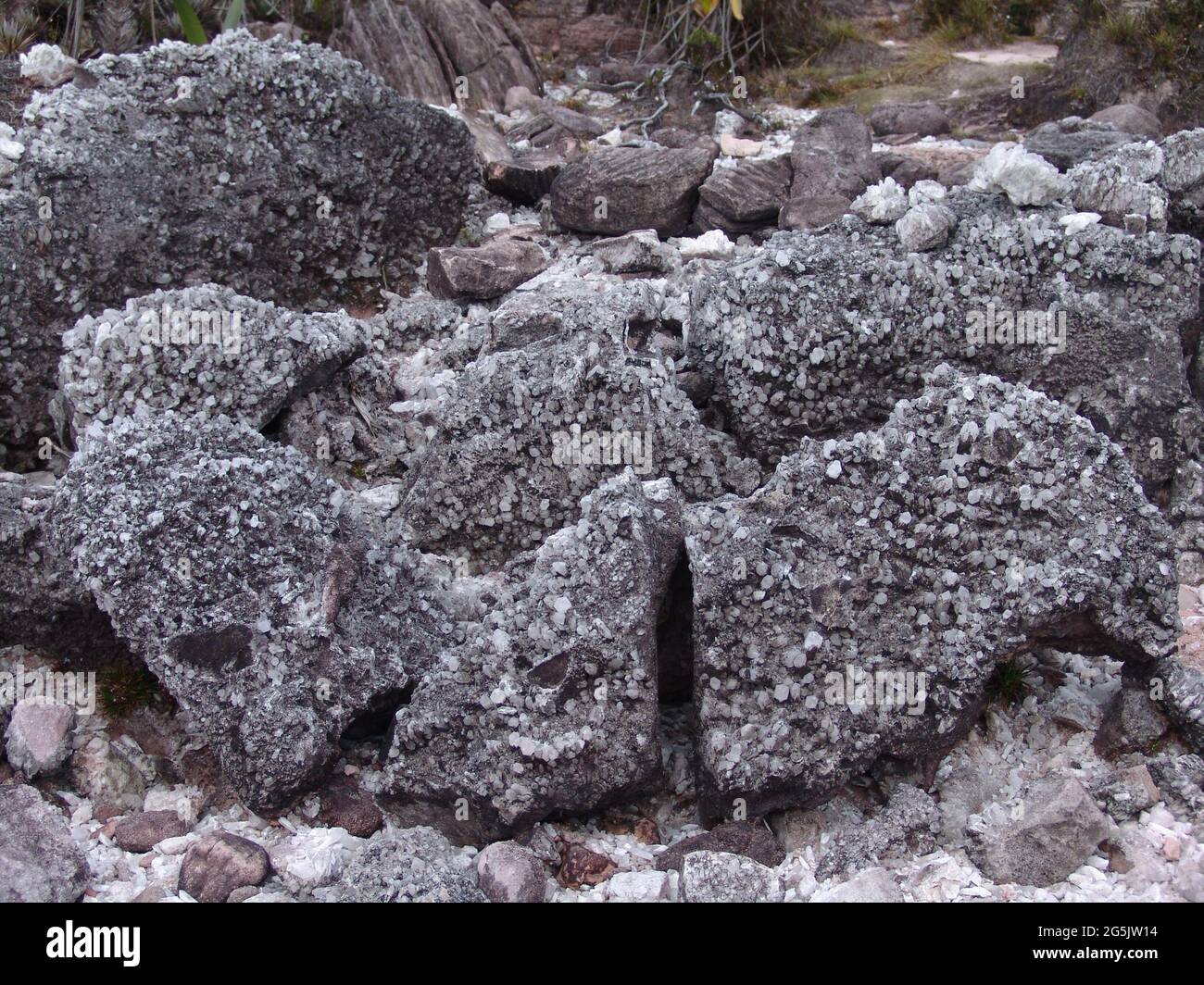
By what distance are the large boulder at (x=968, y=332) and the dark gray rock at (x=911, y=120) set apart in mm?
4166

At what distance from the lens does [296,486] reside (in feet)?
16.3

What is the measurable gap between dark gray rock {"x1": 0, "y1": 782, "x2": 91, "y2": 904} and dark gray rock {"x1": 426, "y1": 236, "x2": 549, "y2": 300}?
4.16 metres

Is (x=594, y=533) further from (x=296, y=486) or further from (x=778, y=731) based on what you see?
(x=296, y=486)

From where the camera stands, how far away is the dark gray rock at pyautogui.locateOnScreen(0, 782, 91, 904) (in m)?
3.99

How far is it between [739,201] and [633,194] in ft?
2.45

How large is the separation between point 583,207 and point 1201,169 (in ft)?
12.7

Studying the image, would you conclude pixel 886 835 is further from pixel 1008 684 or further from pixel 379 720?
pixel 379 720

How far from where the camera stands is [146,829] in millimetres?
4379

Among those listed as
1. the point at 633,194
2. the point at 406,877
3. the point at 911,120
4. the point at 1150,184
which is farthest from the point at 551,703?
the point at 911,120

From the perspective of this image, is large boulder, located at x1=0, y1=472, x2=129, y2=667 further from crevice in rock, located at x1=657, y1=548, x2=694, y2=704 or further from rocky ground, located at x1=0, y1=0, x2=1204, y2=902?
crevice in rock, located at x1=657, y1=548, x2=694, y2=704

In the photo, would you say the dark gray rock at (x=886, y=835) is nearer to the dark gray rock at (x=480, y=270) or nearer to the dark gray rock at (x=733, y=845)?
the dark gray rock at (x=733, y=845)

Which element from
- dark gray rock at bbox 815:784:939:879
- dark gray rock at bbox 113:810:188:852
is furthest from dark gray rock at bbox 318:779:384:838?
dark gray rock at bbox 815:784:939:879

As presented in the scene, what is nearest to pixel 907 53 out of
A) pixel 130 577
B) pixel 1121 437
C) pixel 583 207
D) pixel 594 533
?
pixel 583 207

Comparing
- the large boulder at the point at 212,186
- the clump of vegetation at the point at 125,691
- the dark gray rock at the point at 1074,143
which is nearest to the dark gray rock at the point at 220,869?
the clump of vegetation at the point at 125,691
